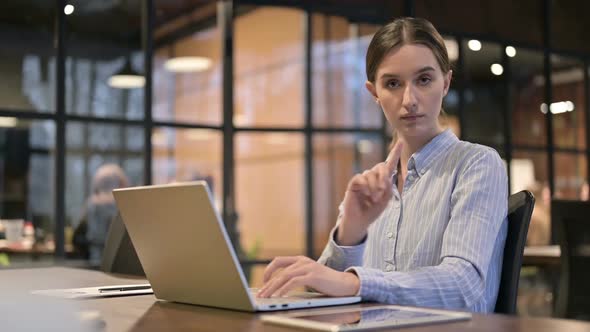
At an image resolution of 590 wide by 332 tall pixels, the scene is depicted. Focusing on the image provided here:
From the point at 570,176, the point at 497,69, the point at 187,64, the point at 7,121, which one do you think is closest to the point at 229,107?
the point at 187,64

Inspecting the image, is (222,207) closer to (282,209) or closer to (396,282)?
(282,209)

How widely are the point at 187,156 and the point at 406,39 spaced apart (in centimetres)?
436

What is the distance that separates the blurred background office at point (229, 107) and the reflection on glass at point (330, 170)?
0.5 inches

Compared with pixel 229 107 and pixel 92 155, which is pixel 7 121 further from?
pixel 229 107

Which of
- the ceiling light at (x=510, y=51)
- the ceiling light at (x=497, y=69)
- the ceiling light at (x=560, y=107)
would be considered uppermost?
the ceiling light at (x=510, y=51)

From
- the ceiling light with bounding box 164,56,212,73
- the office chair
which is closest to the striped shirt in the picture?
the office chair

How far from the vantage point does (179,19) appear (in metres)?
6.05

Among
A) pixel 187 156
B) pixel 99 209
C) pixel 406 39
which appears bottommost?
pixel 99 209

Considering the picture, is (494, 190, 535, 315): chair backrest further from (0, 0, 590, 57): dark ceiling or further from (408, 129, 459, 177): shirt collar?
(0, 0, 590, 57): dark ceiling

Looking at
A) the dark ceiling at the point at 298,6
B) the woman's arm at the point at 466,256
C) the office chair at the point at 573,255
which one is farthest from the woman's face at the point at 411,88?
the dark ceiling at the point at 298,6

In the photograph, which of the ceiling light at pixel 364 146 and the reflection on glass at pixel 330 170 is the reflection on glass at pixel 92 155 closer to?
the reflection on glass at pixel 330 170

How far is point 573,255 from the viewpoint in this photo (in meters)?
4.10

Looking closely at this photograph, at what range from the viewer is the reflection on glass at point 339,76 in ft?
21.3

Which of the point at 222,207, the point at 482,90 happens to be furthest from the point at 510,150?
the point at 222,207
